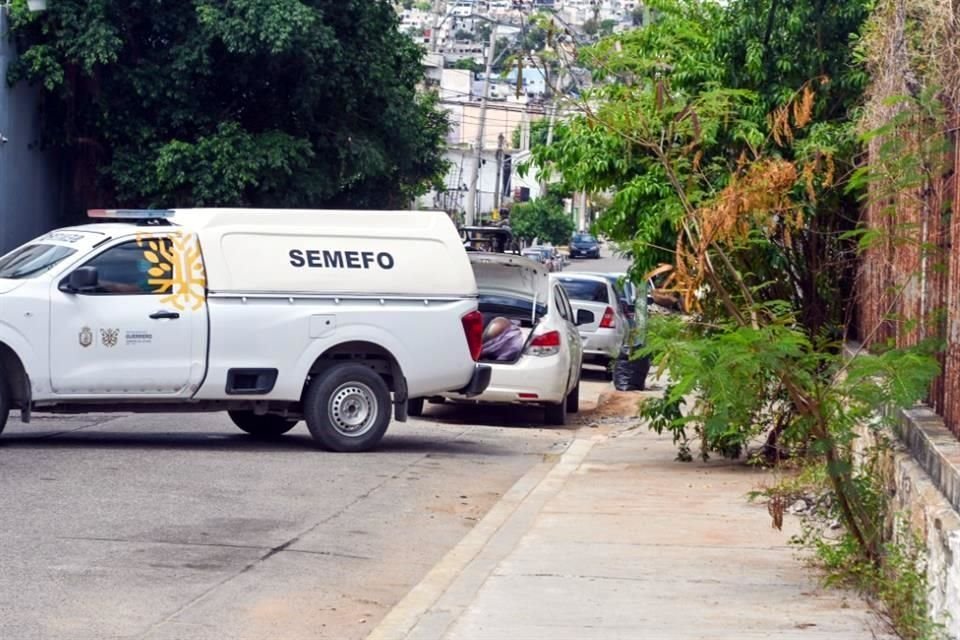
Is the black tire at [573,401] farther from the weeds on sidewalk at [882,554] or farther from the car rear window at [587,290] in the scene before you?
the weeds on sidewalk at [882,554]

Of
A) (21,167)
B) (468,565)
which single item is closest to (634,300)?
(21,167)

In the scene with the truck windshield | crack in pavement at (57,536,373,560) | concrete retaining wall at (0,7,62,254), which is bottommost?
crack in pavement at (57,536,373,560)

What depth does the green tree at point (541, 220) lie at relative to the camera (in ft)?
258

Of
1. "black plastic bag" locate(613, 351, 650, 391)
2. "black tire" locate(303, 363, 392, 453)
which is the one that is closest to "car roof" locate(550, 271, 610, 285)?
"black plastic bag" locate(613, 351, 650, 391)

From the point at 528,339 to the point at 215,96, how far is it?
48.3ft

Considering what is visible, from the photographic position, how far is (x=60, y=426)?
15000mm

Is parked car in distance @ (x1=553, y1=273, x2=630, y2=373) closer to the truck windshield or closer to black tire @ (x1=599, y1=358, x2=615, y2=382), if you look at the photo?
black tire @ (x1=599, y1=358, x2=615, y2=382)

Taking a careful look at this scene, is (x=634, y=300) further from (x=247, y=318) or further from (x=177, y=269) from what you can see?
(x=177, y=269)

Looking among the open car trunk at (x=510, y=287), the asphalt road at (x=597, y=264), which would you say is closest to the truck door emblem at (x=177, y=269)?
the open car trunk at (x=510, y=287)

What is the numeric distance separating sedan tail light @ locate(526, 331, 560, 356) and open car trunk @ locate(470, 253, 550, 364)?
56 centimetres

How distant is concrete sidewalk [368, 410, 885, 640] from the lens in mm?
7379

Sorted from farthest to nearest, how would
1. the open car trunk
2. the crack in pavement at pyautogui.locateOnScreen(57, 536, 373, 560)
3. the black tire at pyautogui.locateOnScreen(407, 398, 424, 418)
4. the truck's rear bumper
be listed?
1. the open car trunk
2. the black tire at pyautogui.locateOnScreen(407, 398, 424, 418)
3. the truck's rear bumper
4. the crack in pavement at pyautogui.locateOnScreen(57, 536, 373, 560)

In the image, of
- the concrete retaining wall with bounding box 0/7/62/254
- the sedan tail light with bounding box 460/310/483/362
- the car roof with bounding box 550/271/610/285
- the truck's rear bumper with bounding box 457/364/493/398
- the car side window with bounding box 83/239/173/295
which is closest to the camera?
the car side window with bounding box 83/239/173/295

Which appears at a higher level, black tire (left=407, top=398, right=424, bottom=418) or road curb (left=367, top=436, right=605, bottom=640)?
road curb (left=367, top=436, right=605, bottom=640)
